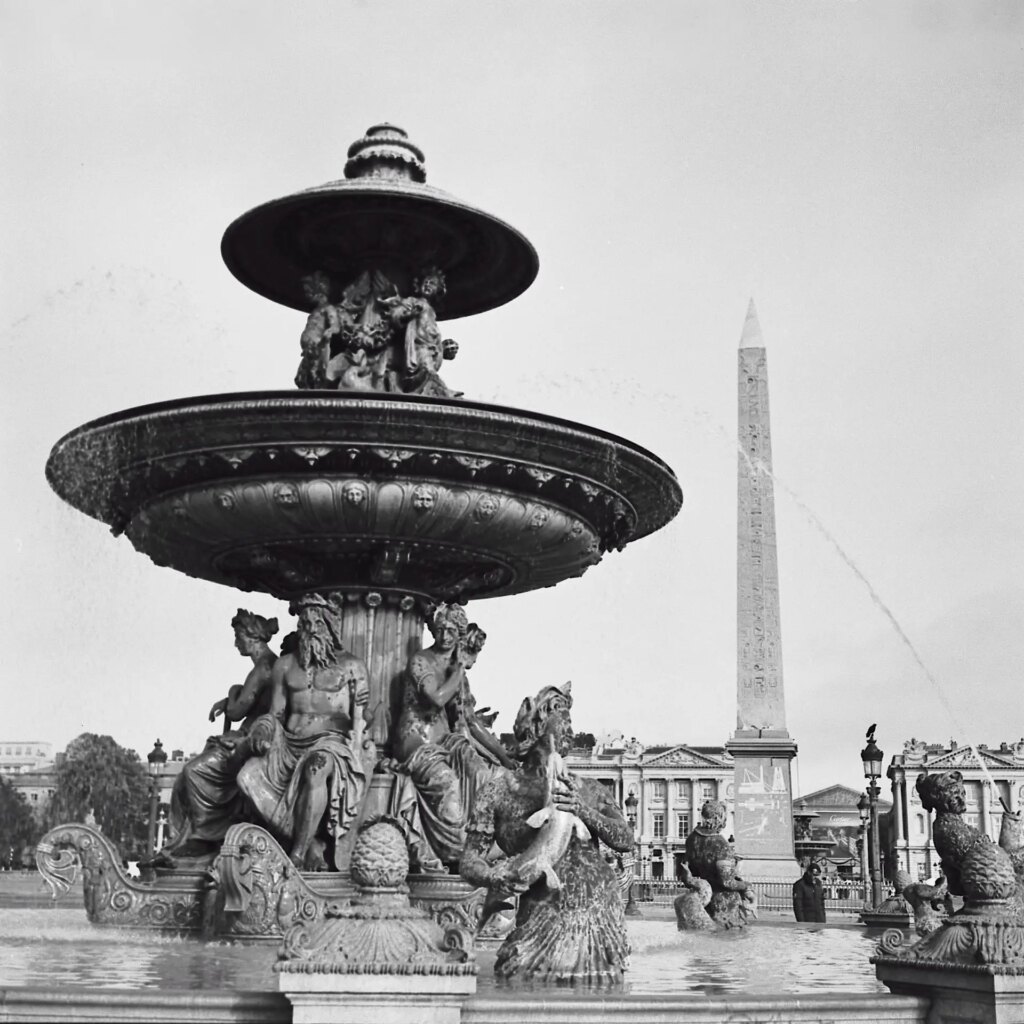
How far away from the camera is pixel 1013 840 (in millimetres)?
10367

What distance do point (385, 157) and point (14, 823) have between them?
47.9 metres

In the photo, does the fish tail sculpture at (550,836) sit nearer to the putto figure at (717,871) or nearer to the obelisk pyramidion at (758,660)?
the putto figure at (717,871)

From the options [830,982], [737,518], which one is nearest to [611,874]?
[830,982]

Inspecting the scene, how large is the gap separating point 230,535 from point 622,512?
2.69 m

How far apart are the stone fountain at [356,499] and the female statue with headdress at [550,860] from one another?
7.93 ft

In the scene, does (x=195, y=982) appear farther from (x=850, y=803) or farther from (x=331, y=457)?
(x=850, y=803)

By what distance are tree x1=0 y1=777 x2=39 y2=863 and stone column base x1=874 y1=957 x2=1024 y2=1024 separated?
46331 mm

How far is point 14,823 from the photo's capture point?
54.2 m

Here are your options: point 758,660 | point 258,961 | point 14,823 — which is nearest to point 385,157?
point 258,961

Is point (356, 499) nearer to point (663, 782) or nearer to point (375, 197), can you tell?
point (375, 197)

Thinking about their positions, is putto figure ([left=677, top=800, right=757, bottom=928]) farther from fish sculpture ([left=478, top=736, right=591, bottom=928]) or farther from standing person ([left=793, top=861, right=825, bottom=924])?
standing person ([left=793, top=861, right=825, bottom=924])

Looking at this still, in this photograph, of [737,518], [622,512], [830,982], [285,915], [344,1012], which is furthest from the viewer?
[737,518]

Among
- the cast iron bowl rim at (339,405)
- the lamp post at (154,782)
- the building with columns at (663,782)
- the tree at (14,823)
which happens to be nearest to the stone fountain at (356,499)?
the cast iron bowl rim at (339,405)

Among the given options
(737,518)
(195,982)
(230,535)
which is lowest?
(195,982)
